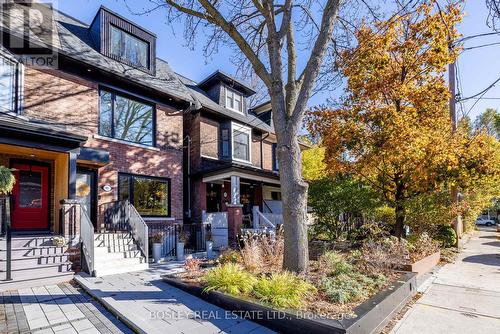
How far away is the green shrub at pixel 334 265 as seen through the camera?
5.73 metres

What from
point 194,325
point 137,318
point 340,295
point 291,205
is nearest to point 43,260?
point 137,318

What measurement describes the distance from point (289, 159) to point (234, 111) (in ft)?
36.9

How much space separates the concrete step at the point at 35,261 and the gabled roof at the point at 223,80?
11.5 metres

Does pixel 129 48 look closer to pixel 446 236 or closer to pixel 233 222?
pixel 233 222

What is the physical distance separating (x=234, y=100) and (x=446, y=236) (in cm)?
1221

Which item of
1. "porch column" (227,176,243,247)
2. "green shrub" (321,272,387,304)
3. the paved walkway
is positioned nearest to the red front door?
the paved walkway

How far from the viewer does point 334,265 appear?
6.01 meters

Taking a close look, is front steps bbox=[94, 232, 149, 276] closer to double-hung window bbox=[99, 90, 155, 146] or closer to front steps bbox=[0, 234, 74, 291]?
front steps bbox=[0, 234, 74, 291]

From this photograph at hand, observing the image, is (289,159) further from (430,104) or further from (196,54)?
(430,104)

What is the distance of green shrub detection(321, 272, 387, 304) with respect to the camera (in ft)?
14.6

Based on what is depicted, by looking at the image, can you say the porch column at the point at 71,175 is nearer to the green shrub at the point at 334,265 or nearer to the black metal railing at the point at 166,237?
the black metal railing at the point at 166,237

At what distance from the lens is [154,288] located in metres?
5.93

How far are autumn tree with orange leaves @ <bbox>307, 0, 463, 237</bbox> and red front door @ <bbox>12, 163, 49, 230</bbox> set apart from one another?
9031 mm

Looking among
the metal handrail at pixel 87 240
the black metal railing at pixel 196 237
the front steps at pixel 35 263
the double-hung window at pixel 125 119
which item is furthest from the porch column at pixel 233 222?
the front steps at pixel 35 263
